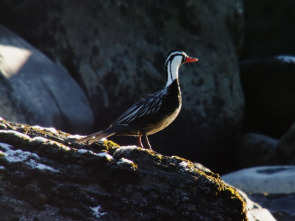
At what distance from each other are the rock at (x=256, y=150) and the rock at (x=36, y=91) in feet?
9.67

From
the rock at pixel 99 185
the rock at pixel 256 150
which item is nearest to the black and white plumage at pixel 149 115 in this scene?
the rock at pixel 99 185

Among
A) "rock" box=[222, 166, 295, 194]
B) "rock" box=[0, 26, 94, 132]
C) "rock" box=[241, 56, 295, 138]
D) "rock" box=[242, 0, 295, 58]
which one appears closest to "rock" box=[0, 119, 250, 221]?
"rock" box=[0, 26, 94, 132]

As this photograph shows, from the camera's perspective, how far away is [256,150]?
31.8ft

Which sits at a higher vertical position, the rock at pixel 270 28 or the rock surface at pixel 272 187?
the rock at pixel 270 28

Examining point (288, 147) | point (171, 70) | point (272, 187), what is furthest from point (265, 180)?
point (171, 70)

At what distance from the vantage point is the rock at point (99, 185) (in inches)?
149

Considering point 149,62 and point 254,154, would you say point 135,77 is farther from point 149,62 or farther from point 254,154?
point 254,154

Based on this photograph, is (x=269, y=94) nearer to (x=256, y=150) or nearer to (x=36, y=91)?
(x=256, y=150)

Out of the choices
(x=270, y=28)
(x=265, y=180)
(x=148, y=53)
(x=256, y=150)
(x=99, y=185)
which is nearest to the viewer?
(x=99, y=185)

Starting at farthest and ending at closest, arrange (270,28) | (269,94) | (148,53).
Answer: (270,28) → (269,94) → (148,53)

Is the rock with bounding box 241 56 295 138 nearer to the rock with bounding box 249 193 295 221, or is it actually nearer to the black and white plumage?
the rock with bounding box 249 193 295 221

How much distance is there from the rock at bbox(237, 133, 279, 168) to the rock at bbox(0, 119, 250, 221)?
558 centimetres

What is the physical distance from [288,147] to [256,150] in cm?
75

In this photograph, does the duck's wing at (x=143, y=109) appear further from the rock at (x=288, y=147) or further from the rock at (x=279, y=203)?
the rock at (x=288, y=147)
